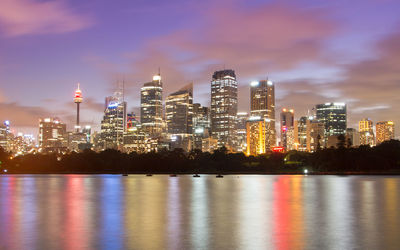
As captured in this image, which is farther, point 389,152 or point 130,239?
point 389,152

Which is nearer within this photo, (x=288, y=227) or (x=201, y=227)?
(x=201, y=227)

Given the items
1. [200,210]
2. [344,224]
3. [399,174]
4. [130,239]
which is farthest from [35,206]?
[399,174]

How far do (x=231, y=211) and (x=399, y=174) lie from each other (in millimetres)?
159127

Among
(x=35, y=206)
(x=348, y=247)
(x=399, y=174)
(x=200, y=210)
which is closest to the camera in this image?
(x=348, y=247)

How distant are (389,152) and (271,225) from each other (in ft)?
569

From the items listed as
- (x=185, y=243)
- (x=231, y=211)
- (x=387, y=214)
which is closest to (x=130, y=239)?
(x=185, y=243)

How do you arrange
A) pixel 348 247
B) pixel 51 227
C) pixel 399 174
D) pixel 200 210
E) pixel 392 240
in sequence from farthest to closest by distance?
pixel 399 174, pixel 200 210, pixel 51 227, pixel 392 240, pixel 348 247

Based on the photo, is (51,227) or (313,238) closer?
(313,238)

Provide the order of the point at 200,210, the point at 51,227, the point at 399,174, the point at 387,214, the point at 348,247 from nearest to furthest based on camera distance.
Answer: the point at 348,247 < the point at 51,227 < the point at 387,214 < the point at 200,210 < the point at 399,174

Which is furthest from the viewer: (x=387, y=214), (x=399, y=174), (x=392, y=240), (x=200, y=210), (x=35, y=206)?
(x=399, y=174)

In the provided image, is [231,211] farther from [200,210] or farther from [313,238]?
[313,238]

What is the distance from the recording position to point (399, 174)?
188m

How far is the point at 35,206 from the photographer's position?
2203 inches

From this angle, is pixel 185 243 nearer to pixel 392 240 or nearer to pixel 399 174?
pixel 392 240
